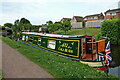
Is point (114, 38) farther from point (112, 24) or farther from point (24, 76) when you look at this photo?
point (24, 76)

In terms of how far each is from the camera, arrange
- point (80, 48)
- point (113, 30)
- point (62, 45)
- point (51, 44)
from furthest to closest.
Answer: point (113, 30) < point (51, 44) < point (62, 45) < point (80, 48)

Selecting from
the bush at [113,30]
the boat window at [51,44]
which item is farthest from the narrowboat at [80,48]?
the bush at [113,30]

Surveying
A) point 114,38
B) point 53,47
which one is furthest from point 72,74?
point 114,38

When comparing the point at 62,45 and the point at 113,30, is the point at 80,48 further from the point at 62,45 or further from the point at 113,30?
the point at 113,30

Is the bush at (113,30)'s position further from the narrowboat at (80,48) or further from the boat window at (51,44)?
the boat window at (51,44)

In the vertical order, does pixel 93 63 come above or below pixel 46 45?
below

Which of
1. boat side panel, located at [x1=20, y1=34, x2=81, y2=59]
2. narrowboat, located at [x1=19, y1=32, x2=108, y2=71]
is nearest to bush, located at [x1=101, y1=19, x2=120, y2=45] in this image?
narrowboat, located at [x1=19, y1=32, x2=108, y2=71]

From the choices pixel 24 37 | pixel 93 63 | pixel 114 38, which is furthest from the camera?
pixel 114 38

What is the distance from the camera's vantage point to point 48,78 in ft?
16.1

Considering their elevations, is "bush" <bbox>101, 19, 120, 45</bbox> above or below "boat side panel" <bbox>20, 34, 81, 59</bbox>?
above

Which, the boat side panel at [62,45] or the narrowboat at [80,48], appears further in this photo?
the boat side panel at [62,45]

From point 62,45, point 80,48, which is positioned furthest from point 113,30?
point 80,48

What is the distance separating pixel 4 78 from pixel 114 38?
1885cm

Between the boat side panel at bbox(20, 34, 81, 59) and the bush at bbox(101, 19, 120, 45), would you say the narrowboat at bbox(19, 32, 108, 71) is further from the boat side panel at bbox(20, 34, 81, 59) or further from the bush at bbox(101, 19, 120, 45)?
the bush at bbox(101, 19, 120, 45)
